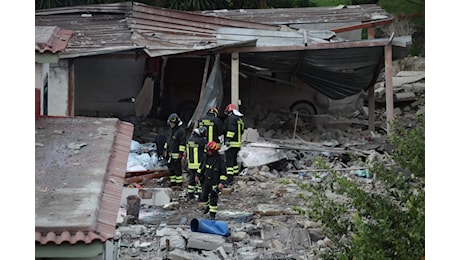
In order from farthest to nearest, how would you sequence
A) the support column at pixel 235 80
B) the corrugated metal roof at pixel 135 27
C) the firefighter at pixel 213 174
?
the support column at pixel 235 80 → the corrugated metal roof at pixel 135 27 → the firefighter at pixel 213 174

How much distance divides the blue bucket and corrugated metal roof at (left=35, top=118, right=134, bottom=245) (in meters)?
2.88

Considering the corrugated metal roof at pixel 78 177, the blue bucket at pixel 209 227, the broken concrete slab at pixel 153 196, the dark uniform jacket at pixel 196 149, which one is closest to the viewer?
the corrugated metal roof at pixel 78 177

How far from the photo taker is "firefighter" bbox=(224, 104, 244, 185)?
46.7 ft

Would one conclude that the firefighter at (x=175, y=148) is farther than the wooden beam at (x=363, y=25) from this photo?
No

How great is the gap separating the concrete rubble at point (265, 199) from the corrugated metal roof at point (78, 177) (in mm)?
2452

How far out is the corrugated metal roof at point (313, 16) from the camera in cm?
2041

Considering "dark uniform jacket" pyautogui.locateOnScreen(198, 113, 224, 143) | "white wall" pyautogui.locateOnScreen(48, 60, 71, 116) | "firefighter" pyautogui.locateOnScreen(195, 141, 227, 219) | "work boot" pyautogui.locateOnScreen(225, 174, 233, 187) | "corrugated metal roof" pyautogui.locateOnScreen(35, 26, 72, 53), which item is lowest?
"work boot" pyautogui.locateOnScreen(225, 174, 233, 187)

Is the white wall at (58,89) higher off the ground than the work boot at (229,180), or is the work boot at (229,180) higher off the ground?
the white wall at (58,89)

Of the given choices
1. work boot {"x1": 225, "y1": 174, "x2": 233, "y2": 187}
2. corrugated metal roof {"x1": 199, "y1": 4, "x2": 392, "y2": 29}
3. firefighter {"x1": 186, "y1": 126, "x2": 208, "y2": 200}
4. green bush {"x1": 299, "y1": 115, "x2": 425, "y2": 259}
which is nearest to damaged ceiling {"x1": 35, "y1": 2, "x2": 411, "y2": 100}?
corrugated metal roof {"x1": 199, "y1": 4, "x2": 392, "y2": 29}

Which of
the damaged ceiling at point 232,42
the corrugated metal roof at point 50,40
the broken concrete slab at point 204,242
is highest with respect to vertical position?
the corrugated metal roof at point 50,40

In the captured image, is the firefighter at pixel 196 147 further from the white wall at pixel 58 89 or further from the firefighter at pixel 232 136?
the white wall at pixel 58 89

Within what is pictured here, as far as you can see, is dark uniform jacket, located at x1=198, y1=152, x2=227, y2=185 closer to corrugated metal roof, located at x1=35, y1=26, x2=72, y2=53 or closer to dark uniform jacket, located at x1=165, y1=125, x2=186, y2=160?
dark uniform jacket, located at x1=165, y1=125, x2=186, y2=160

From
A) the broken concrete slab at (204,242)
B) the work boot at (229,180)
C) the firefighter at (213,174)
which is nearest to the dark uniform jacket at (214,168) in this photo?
the firefighter at (213,174)

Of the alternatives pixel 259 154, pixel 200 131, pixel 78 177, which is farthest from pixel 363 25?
pixel 78 177
